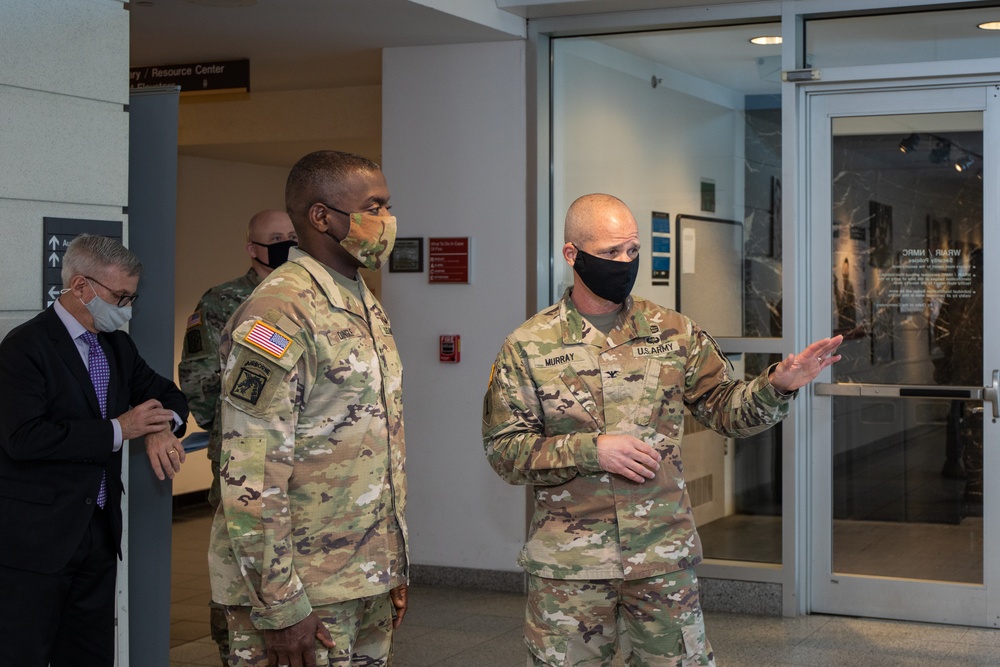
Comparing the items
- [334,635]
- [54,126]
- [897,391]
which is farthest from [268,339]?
[897,391]

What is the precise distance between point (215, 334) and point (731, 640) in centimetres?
249

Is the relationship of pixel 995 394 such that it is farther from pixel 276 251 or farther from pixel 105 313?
pixel 105 313

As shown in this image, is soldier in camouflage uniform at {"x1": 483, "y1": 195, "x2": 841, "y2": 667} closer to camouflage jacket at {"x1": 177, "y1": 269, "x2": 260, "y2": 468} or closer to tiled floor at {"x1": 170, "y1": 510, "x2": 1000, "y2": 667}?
camouflage jacket at {"x1": 177, "y1": 269, "x2": 260, "y2": 468}

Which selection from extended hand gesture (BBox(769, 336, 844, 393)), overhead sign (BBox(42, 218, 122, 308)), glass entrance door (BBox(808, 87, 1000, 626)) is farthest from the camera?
glass entrance door (BBox(808, 87, 1000, 626))

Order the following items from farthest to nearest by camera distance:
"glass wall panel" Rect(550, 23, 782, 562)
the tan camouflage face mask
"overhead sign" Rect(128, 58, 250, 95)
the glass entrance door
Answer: "overhead sign" Rect(128, 58, 250, 95) → "glass wall panel" Rect(550, 23, 782, 562) → the glass entrance door → the tan camouflage face mask

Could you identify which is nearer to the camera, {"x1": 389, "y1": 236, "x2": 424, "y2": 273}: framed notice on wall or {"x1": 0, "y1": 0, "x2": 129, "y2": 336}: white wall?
{"x1": 0, "y1": 0, "x2": 129, "y2": 336}: white wall

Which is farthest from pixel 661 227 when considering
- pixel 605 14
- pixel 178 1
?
pixel 178 1

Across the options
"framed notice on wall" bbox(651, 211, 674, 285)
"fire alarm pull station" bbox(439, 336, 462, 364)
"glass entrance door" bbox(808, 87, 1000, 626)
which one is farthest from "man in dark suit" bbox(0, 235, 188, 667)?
"glass entrance door" bbox(808, 87, 1000, 626)

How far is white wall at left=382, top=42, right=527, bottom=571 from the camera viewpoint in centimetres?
577

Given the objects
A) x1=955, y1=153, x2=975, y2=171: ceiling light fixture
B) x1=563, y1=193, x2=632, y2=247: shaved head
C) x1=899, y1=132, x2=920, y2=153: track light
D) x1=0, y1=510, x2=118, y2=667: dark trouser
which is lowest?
x1=0, y1=510, x2=118, y2=667: dark trouser

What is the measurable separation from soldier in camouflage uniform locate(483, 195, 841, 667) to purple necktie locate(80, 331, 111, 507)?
1.17 metres

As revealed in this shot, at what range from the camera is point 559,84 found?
5812 millimetres

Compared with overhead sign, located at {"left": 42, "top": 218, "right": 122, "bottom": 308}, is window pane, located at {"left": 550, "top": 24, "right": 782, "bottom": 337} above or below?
above

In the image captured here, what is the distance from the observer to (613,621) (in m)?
2.85
